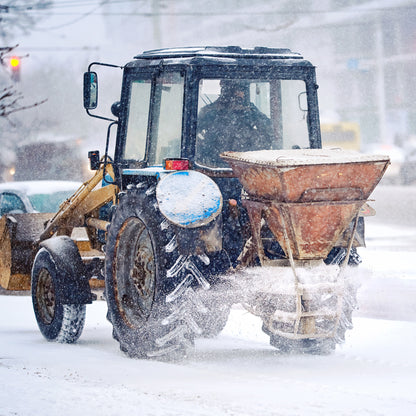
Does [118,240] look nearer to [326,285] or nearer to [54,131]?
[326,285]

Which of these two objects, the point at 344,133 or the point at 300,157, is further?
the point at 344,133

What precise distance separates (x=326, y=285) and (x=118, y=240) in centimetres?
193

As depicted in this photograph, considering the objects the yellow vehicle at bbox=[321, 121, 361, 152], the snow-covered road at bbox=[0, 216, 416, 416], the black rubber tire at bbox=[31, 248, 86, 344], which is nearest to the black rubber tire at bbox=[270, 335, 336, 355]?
the snow-covered road at bbox=[0, 216, 416, 416]

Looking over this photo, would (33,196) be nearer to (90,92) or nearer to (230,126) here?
(90,92)

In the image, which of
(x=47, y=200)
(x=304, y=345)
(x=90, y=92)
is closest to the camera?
(x=90, y=92)

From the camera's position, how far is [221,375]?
7.23 metres

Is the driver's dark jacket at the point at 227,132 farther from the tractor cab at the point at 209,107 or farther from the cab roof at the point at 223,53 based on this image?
the cab roof at the point at 223,53

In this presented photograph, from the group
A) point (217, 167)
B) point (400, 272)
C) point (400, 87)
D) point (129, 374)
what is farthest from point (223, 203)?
point (400, 87)

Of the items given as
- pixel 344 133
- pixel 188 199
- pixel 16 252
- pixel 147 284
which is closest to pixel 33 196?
pixel 16 252

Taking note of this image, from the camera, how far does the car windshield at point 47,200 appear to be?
52.0 ft

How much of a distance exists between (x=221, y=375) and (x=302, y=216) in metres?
1.34

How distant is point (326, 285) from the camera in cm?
714

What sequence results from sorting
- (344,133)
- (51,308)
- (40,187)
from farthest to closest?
(344,133), (40,187), (51,308)

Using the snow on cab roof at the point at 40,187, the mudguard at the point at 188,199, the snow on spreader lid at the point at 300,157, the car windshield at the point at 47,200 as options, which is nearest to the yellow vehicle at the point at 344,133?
the snow on cab roof at the point at 40,187
